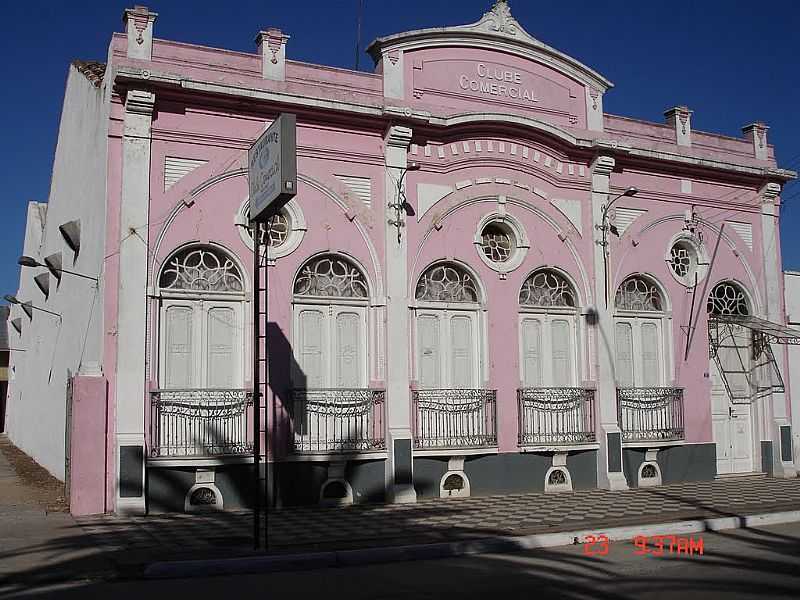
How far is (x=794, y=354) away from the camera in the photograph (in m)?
19.3

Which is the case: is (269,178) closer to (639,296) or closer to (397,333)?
(397,333)

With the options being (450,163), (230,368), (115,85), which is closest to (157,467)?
(230,368)

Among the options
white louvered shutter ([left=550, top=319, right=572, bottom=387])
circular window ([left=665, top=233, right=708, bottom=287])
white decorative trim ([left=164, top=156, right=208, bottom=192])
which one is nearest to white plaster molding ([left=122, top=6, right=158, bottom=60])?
white decorative trim ([left=164, top=156, right=208, bottom=192])

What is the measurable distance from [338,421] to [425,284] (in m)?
2.93

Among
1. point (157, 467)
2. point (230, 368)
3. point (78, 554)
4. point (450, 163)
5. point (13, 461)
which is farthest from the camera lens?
point (13, 461)

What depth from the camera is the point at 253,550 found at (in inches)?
386

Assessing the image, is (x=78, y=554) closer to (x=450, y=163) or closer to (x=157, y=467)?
(x=157, y=467)

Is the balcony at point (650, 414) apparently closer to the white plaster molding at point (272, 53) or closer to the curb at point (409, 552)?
the curb at point (409, 552)

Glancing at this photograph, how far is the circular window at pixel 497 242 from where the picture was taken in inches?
642

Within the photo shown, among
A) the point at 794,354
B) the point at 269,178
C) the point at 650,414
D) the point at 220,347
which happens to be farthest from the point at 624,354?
the point at 269,178

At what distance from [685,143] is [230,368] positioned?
34.7ft

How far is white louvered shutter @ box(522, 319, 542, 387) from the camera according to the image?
53.3 feet

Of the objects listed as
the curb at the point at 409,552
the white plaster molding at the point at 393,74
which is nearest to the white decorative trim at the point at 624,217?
the white plaster molding at the point at 393,74

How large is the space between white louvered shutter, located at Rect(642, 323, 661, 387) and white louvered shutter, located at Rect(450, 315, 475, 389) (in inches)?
153
